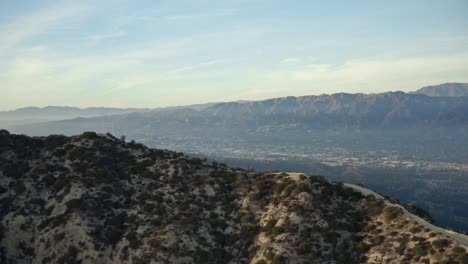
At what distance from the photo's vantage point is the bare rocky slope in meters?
60.9

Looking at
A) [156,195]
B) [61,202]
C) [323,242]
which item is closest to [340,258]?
[323,242]

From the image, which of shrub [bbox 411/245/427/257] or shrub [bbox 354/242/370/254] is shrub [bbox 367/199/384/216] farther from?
shrub [bbox 411/245/427/257]

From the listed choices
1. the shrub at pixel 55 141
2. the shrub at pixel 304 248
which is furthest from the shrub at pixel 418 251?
the shrub at pixel 55 141

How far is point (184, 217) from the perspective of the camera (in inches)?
2822

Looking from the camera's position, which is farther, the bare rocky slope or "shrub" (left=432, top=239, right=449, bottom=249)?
the bare rocky slope

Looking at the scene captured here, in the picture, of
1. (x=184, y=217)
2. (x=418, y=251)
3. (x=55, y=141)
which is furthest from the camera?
(x=55, y=141)

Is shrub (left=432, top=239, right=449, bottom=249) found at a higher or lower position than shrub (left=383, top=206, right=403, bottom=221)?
lower

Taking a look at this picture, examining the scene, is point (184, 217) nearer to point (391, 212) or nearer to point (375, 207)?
point (375, 207)

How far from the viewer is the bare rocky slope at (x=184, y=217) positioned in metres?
60.9

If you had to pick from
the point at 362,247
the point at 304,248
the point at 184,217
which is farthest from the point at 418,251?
the point at 184,217

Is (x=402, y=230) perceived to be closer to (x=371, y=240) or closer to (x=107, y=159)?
(x=371, y=240)

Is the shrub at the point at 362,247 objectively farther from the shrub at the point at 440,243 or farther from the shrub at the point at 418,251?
the shrub at the point at 440,243

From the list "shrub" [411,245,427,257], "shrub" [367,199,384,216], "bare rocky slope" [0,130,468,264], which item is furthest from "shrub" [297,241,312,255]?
"shrub" [411,245,427,257]

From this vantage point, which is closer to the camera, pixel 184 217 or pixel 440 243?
pixel 440 243
